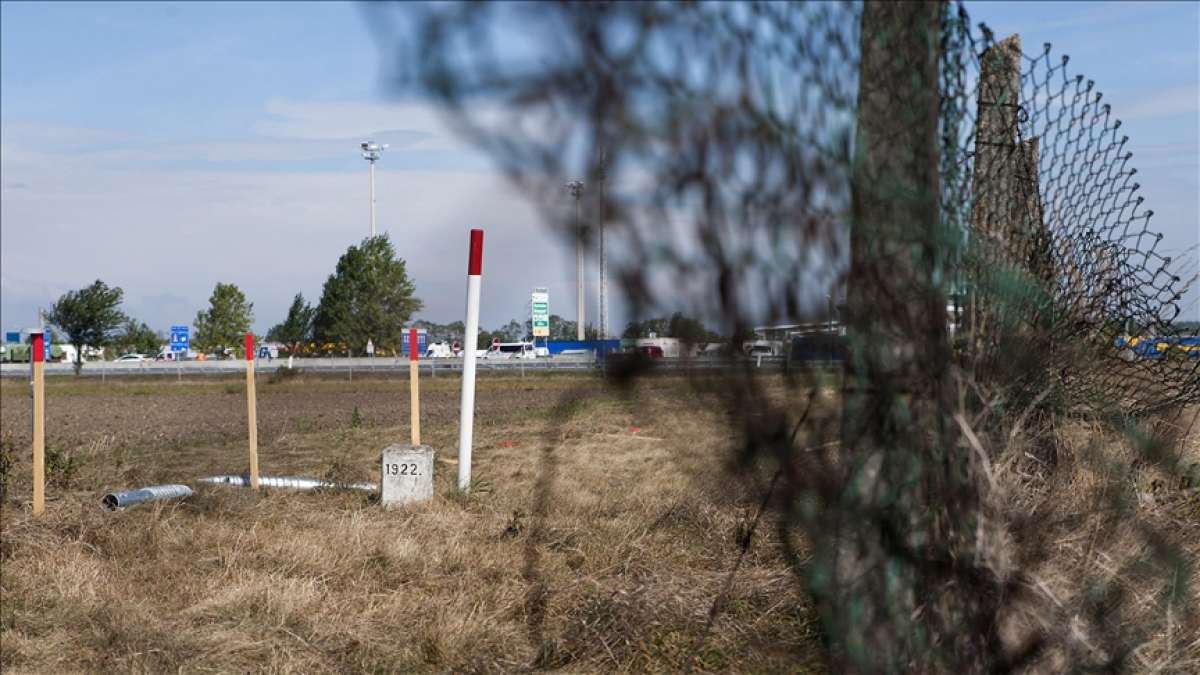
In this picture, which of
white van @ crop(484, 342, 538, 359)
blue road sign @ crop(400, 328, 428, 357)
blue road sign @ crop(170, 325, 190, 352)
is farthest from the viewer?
blue road sign @ crop(170, 325, 190, 352)

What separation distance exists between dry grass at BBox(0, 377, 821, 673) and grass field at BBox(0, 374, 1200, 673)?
0.01 meters

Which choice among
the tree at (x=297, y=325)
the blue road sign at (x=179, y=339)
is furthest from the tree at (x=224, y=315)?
the blue road sign at (x=179, y=339)

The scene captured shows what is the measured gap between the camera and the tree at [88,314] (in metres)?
50.9

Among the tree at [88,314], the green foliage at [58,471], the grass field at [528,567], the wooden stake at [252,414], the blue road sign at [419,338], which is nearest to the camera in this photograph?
the grass field at [528,567]

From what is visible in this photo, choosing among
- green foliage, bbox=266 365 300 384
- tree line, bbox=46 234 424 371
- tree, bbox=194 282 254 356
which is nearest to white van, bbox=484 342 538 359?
tree line, bbox=46 234 424 371

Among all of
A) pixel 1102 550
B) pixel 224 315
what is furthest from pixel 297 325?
pixel 1102 550

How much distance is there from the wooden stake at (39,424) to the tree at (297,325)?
22112 millimetres

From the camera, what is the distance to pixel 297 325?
32.3m

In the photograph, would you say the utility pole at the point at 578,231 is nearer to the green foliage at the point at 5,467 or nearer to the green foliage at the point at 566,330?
the green foliage at the point at 566,330

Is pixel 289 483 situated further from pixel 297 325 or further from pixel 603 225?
pixel 297 325

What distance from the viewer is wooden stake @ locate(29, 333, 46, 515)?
273 inches

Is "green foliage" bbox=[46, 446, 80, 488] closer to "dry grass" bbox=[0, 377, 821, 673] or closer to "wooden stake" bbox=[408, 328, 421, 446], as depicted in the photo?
"dry grass" bbox=[0, 377, 821, 673]

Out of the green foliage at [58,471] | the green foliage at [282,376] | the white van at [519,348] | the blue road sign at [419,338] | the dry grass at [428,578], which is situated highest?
the blue road sign at [419,338]

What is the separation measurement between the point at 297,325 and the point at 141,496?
84.5 feet
